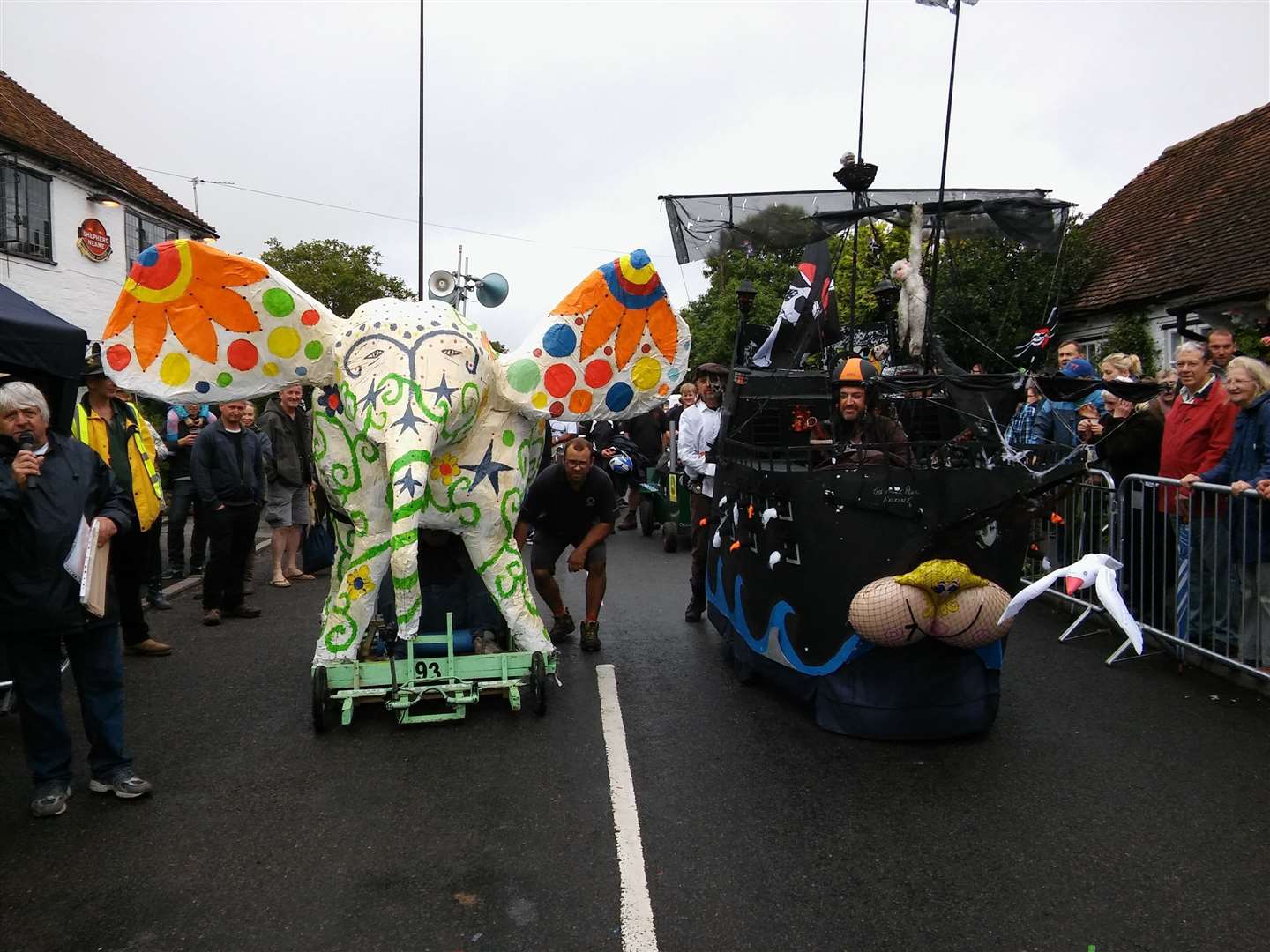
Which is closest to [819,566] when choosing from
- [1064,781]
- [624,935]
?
[1064,781]

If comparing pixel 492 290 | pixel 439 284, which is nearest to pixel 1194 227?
pixel 492 290

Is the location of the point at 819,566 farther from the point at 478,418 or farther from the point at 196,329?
the point at 196,329

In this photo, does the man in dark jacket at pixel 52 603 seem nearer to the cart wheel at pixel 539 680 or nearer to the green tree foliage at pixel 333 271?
the cart wheel at pixel 539 680

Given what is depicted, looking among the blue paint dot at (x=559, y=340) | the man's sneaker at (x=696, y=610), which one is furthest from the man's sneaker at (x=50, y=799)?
the man's sneaker at (x=696, y=610)

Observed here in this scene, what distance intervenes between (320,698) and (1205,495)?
5.28 metres

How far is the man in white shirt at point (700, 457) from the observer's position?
6.94 metres

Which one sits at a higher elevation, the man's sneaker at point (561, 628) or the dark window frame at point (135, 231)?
the dark window frame at point (135, 231)

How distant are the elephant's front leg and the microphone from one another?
79.1 inches

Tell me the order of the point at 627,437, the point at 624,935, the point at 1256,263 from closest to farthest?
the point at 624,935
the point at 627,437
the point at 1256,263

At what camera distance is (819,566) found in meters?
4.31

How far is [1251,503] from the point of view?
532cm

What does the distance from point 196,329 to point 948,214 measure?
6.63 m

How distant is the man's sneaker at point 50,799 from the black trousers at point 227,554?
344 centimetres

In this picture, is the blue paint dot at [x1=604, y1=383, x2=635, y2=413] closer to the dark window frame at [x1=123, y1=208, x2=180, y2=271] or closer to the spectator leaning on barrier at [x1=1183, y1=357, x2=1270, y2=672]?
the spectator leaning on barrier at [x1=1183, y1=357, x2=1270, y2=672]
